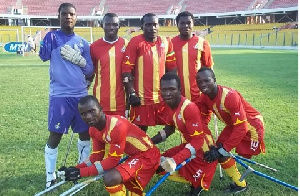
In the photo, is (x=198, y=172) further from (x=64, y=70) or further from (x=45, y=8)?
(x=45, y=8)

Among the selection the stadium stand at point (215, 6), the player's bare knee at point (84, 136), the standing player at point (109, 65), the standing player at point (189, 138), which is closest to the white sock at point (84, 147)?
the player's bare knee at point (84, 136)

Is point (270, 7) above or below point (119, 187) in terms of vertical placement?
above

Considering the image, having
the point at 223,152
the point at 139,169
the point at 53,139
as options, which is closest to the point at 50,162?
the point at 53,139

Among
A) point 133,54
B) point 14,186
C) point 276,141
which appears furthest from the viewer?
point 276,141

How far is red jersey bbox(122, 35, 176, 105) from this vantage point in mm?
4410

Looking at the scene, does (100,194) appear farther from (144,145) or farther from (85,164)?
(144,145)

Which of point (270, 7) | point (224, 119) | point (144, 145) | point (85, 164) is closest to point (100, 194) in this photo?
point (85, 164)

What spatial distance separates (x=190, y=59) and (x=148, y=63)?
0.59 metres

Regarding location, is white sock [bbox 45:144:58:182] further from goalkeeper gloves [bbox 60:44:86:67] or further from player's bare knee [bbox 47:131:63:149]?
goalkeeper gloves [bbox 60:44:86:67]

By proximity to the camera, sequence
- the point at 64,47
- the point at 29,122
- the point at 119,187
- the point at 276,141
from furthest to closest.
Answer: the point at 29,122 < the point at 276,141 < the point at 64,47 < the point at 119,187

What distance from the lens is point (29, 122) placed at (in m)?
6.98

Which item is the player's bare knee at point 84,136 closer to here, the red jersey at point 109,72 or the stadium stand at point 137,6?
the red jersey at point 109,72

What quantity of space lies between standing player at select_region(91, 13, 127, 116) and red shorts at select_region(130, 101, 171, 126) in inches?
9.5

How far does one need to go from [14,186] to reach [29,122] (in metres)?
3.02
